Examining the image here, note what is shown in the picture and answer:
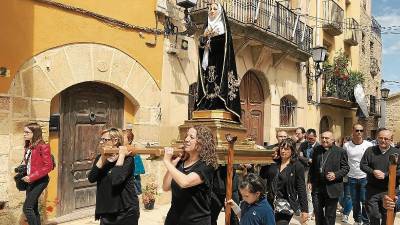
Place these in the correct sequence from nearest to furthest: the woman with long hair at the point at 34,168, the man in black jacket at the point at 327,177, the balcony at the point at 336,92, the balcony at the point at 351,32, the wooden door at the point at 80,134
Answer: the woman with long hair at the point at 34,168 < the man in black jacket at the point at 327,177 < the wooden door at the point at 80,134 < the balcony at the point at 336,92 < the balcony at the point at 351,32

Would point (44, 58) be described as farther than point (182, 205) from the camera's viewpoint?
Yes

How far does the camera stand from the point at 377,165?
580 centimetres

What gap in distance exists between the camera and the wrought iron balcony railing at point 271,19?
1092 cm

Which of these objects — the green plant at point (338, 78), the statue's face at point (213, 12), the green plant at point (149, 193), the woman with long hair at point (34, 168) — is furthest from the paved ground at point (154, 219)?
the green plant at point (338, 78)

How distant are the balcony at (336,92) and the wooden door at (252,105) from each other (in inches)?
170

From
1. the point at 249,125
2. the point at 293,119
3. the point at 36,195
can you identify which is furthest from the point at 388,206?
the point at 293,119

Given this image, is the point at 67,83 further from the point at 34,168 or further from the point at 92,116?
the point at 34,168

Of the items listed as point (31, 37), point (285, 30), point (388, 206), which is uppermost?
point (285, 30)

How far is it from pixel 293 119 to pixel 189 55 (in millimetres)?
6399

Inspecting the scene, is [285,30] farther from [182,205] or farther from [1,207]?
[182,205]

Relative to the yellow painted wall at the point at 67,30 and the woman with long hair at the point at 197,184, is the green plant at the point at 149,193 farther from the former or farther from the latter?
the woman with long hair at the point at 197,184

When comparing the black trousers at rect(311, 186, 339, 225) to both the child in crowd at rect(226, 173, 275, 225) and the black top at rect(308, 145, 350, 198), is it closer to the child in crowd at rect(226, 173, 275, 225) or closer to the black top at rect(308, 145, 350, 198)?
the black top at rect(308, 145, 350, 198)

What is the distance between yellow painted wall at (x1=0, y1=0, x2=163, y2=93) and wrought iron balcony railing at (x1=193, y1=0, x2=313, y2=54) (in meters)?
1.59

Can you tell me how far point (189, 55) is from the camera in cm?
966
